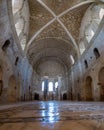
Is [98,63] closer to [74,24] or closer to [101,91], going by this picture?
[101,91]

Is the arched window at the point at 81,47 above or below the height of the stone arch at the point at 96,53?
above

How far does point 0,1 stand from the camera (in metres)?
8.55

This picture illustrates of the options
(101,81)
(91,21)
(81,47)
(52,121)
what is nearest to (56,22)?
(91,21)

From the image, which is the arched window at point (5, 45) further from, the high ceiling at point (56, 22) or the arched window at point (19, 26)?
the high ceiling at point (56, 22)

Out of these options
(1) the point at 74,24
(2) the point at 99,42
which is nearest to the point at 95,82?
(2) the point at 99,42

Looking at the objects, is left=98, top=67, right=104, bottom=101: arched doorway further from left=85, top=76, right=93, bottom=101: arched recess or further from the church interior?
left=85, top=76, right=93, bottom=101: arched recess

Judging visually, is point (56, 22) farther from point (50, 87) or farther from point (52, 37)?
point (50, 87)

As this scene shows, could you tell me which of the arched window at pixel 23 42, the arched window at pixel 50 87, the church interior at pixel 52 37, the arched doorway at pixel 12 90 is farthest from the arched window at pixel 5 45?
the arched window at pixel 50 87

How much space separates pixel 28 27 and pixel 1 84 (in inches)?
335

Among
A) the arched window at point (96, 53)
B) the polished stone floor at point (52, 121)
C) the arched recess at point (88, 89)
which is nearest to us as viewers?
the polished stone floor at point (52, 121)

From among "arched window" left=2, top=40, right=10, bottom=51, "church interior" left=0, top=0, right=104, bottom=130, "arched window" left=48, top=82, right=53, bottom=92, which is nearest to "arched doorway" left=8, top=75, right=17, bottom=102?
"church interior" left=0, top=0, right=104, bottom=130

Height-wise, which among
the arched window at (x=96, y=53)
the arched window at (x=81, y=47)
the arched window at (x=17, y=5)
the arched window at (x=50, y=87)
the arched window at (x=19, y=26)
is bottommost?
the arched window at (x=50, y=87)

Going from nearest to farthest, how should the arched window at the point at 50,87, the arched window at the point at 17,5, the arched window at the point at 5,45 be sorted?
the arched window at the point at 5,45 → the arched window at the point at 17,5 → the arched window at the point at 50,87

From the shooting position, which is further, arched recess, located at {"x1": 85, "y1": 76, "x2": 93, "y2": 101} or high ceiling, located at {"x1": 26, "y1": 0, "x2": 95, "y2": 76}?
arched recess, located at {"x1": 85, "y1": 76, "x2": 93, "y2": 101}
